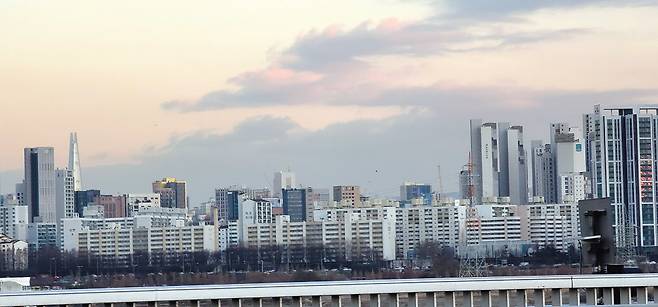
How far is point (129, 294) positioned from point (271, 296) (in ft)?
6.21

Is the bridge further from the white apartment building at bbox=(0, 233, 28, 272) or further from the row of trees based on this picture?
the white apartment building at bbox=(0, 233, 28, 272)

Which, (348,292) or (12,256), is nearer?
(348,292)

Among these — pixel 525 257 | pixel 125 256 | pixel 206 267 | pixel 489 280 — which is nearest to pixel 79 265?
pixel 206 267

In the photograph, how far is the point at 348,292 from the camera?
2689 cm

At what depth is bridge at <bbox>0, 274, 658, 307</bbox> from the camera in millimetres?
26297

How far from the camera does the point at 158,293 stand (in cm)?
2639

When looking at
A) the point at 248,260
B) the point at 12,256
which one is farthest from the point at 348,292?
the point at 12,256

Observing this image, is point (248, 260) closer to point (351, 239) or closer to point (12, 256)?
point (12, 256)

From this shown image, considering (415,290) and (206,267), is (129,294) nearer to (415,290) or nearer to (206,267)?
(415,290)

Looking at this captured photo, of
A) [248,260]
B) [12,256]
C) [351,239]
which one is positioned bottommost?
[248,260]

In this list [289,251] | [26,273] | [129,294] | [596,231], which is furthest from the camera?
[289,251]

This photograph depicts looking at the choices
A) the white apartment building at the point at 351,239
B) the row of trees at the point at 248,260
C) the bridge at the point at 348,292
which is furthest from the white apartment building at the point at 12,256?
the bridge at the point at 348,292

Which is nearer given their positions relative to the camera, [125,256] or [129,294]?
[129,294]

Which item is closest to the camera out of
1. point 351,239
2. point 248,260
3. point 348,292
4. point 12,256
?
point 348,292
